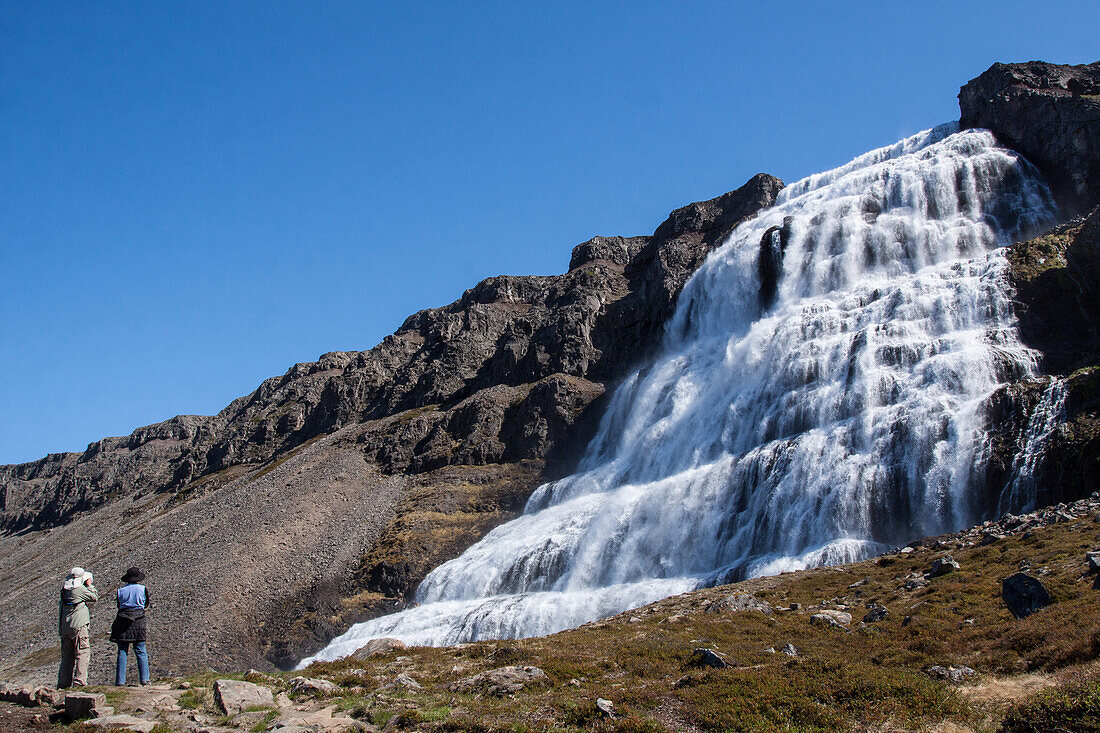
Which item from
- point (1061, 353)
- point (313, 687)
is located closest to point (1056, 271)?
point (1061, 353)

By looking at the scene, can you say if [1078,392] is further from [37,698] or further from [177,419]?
[177,419]

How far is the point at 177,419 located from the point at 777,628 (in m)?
185

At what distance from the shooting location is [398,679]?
1834cm

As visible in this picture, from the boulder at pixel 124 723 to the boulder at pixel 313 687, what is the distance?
13.5ft

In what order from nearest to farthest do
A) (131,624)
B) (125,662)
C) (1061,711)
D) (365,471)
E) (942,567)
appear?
(1061,711) → (125,662) → (131,624) → (942,567) → (365,471)

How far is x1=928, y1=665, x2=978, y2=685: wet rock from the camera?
46.9 ft

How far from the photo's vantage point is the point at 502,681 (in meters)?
17.3

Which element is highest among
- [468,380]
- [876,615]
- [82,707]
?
[468,380]

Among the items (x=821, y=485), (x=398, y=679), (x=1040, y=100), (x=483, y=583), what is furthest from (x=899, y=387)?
(x=1040, y=100)

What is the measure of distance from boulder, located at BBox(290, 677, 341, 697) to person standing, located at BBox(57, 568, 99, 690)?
4290 millimetres

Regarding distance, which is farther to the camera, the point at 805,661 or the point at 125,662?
the point at 805,661

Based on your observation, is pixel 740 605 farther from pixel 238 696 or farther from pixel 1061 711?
pixel 238 696

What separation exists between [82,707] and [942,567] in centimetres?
2523

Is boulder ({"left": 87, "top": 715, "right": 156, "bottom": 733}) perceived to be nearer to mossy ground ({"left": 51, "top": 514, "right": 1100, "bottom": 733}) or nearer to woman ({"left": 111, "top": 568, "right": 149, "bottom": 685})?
mossy ground ({"left": 51, "top": 514, "right": 1100, "bottom": 733})
